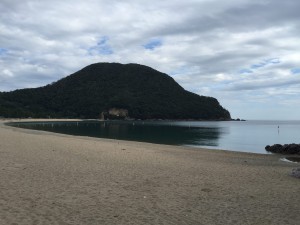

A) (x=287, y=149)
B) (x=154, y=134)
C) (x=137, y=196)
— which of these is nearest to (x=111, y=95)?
(x=154, y=134)

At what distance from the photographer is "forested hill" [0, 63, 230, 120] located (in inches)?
7240

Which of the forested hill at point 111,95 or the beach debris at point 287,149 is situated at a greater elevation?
the forested hill at point 111,95

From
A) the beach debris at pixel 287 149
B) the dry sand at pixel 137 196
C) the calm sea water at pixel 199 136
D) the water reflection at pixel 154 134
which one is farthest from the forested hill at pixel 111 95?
the dry sand at pixel 137 196

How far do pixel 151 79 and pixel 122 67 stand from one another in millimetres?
21278

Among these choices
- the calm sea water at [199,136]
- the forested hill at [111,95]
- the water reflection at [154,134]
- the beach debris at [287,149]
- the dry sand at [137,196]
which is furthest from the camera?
the forested hill at [111,95]

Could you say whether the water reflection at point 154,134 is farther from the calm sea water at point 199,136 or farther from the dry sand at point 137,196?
the dry sand at point 137,196

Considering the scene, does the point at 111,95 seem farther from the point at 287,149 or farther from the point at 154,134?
the point at 287,149

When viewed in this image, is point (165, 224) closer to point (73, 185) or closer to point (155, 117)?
point (73, 185)

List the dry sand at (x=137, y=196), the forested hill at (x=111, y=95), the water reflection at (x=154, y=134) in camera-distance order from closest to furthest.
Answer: the dry sand at (x=137, y=196), the water reflection at (x=154, y=134), the forested hill at (x=111, y=95)

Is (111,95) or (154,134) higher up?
(111,95)

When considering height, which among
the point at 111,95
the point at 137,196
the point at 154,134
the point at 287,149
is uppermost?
the point at 111,95

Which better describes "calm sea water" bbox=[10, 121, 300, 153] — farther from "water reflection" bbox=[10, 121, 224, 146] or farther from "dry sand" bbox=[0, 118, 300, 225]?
"dry sand" bbox=[0, 118, 300, 225]

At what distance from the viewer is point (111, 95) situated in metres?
186

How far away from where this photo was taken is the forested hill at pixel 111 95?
184 meters
